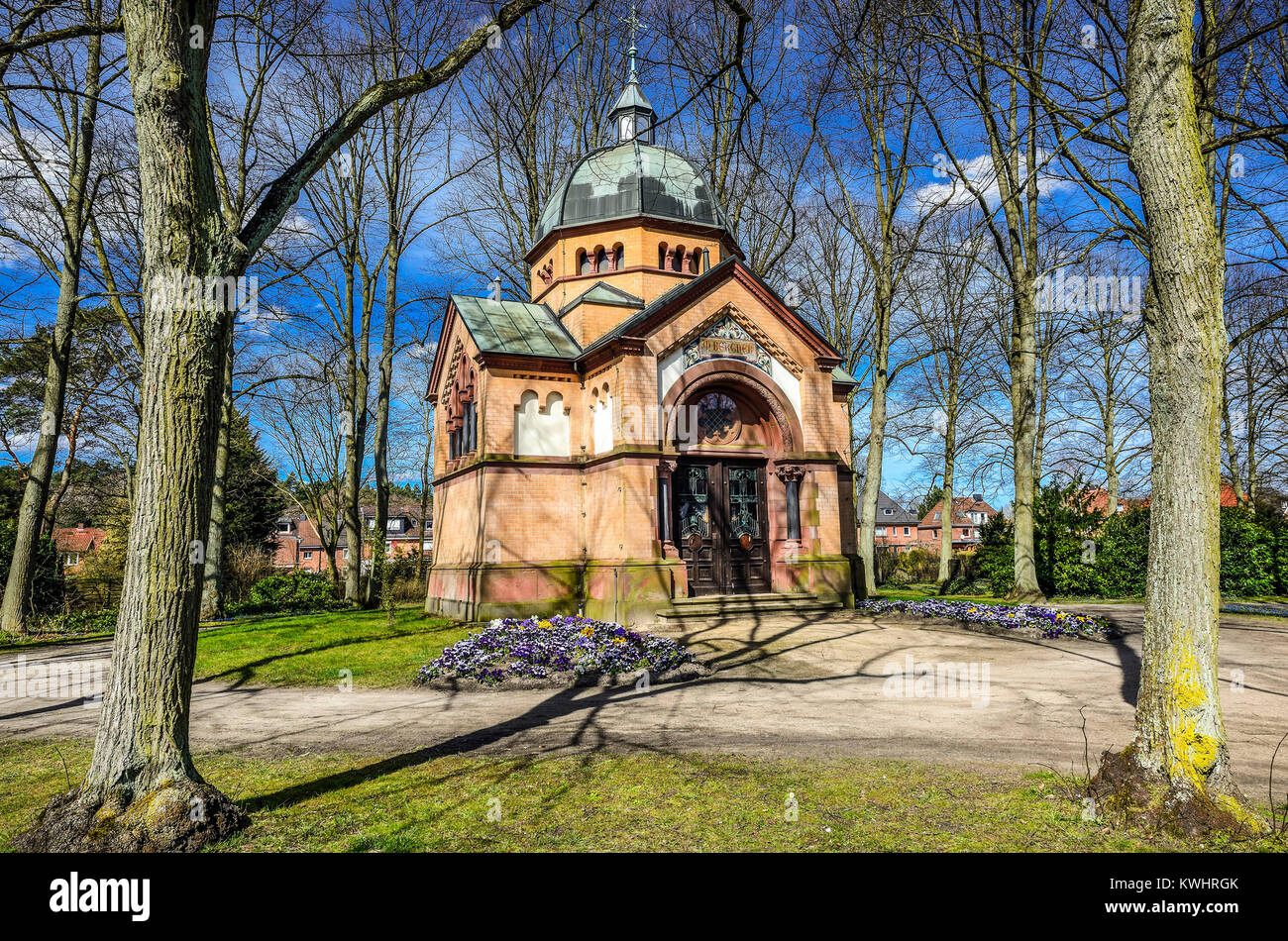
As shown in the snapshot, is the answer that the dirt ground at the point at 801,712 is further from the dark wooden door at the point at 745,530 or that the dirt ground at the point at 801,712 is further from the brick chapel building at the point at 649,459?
the dark wooden door at the point at 745,530

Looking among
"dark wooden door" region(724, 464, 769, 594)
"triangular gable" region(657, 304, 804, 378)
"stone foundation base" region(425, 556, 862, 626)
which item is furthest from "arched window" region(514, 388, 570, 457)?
"dark wooden door" region(724, 464, 769, 594)

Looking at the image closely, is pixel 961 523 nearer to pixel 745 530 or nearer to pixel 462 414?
pixel 745 530

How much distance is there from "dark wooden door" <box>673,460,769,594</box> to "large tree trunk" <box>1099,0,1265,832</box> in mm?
12146

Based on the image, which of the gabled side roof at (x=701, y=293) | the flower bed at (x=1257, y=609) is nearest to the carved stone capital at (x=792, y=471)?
the gabled side roof at (x=701, y=293)

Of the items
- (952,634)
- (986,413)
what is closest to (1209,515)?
(952,634)

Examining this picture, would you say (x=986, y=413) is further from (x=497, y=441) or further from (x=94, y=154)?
(x=94, y=154)

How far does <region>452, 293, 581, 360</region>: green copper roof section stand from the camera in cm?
1762

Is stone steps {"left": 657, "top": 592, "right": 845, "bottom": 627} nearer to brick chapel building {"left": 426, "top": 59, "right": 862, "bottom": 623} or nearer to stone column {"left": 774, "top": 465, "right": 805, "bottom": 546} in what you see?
brick chapel building {"left": 426, "top": 59, "right": 862, "bottom": 623}

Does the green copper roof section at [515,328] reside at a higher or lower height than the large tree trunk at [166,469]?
higher

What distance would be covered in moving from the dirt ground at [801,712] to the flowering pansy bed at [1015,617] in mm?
928

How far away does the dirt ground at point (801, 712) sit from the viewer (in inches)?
258

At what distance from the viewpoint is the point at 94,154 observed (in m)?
18.1

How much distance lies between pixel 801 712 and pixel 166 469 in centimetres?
636
